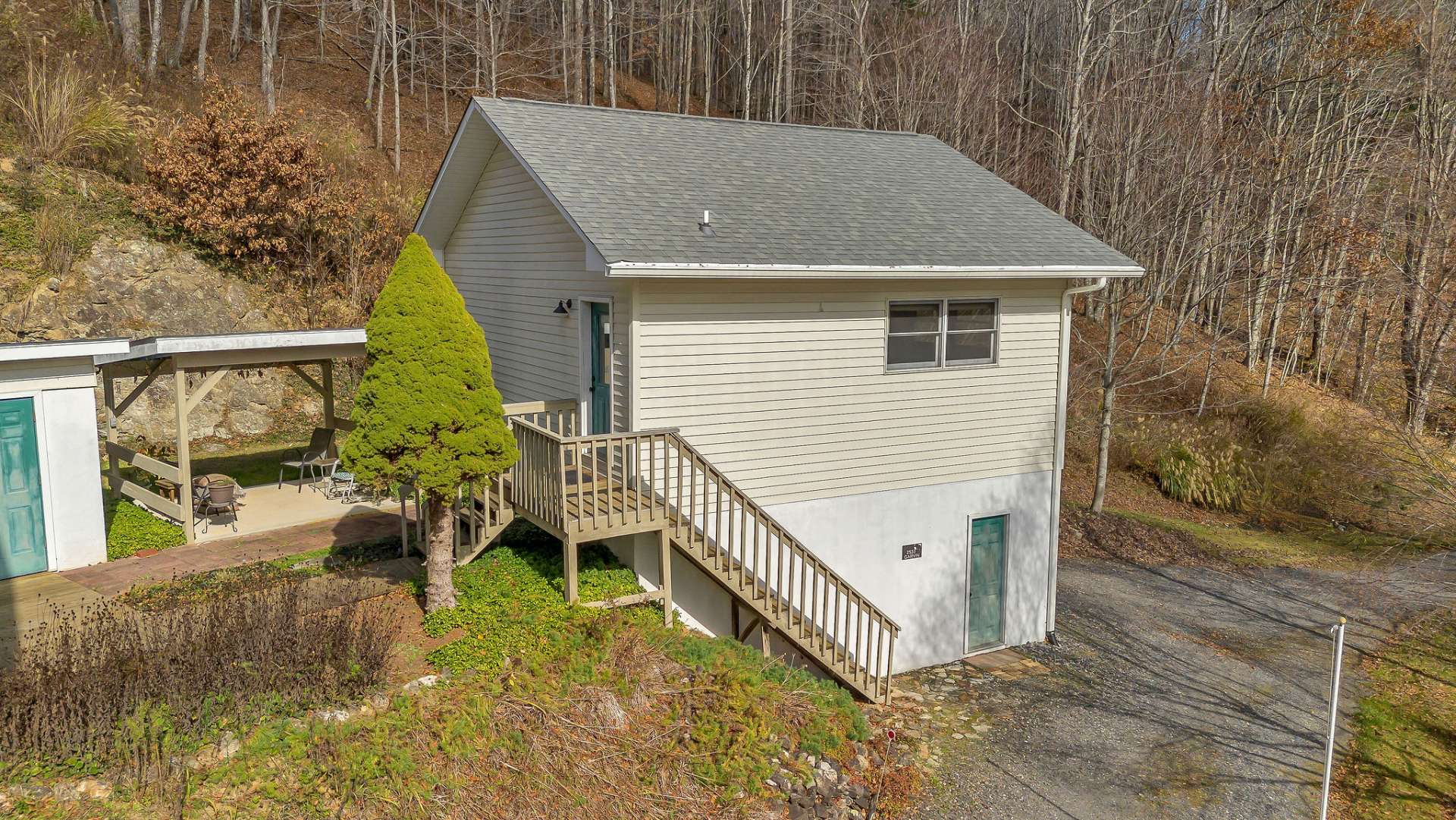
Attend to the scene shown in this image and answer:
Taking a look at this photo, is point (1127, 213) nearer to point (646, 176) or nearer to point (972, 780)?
point (646, 176)

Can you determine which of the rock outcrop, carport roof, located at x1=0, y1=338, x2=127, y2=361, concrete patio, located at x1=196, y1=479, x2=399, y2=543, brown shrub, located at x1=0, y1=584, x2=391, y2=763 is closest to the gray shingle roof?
brown shrub, located at x1=0, y1=584, x2=391, y2=763

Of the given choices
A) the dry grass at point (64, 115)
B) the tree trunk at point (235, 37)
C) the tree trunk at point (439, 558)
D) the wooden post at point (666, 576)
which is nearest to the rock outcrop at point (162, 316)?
the dry grass at point (64, 115)

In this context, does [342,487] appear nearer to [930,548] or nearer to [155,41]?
[930,548]

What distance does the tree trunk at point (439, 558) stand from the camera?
9.53 metres

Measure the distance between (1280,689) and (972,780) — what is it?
5.52 meters

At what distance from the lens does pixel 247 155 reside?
65.8 feet

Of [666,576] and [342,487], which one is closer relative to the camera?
[666,576]

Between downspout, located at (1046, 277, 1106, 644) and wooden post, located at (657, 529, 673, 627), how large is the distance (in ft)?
20.9

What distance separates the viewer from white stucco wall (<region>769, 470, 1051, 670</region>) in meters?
11.7

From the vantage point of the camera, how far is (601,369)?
1112cm

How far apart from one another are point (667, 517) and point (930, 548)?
450 centimetres

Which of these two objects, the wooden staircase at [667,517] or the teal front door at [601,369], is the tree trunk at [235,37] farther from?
the teal front door at [601,369]

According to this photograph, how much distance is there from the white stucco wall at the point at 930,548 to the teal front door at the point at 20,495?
878 centimetres

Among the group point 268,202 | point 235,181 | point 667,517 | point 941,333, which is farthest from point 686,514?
point 235,181
